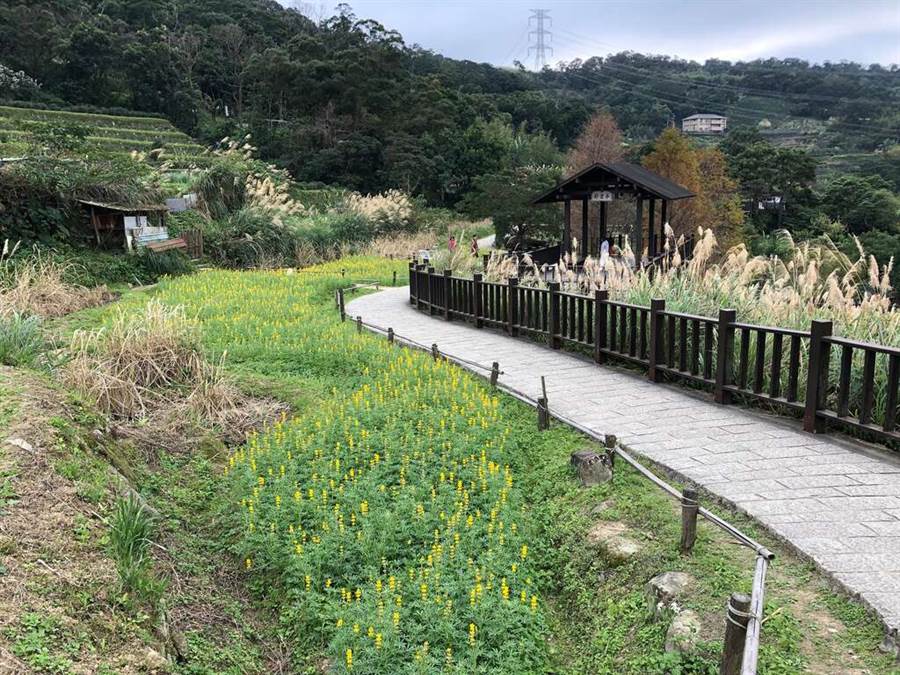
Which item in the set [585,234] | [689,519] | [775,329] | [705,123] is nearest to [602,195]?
[585,234]

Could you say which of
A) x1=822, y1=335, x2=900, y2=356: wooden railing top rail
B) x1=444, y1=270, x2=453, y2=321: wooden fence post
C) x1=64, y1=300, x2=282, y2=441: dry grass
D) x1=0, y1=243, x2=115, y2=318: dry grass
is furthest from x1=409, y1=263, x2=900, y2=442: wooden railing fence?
x1=0, y1=243, x2=115, y2=318: dry grass

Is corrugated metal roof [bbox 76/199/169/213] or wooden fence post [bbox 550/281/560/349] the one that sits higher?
corrugated metal roof [bbox 76/199/169/213]

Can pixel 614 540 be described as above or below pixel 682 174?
below

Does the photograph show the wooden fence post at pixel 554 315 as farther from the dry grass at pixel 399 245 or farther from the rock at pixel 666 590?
the dry grass at pixel 399 245

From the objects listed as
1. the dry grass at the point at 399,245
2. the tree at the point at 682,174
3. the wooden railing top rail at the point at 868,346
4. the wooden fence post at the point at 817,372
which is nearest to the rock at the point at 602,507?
the wooden fence post at the point at 817,372

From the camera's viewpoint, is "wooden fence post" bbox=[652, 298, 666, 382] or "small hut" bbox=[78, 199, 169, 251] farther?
"small hut" bbox=[78, 199, 169, 251]

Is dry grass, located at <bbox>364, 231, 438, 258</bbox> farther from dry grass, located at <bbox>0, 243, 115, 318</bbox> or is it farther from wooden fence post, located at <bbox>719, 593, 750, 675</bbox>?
wooden fence post, located at <bbox>719, 593, 750, 675</bbox>

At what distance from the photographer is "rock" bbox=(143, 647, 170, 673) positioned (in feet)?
8.66

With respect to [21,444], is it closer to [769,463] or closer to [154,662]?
[154,662]

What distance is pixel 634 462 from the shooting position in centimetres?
395

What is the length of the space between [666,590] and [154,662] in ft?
7.37

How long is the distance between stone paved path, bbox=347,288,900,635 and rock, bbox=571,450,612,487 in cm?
36

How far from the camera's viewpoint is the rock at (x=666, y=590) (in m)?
2.91

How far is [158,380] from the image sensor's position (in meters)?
6.04
